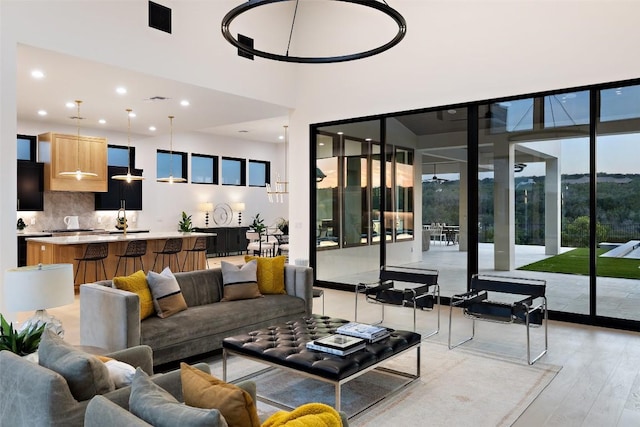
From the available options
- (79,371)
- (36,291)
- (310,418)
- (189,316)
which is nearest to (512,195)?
(189,316)

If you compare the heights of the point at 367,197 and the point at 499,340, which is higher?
the point at 367,197

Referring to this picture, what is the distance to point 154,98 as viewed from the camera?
25.0 feet

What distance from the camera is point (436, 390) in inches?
146

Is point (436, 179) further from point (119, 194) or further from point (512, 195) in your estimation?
point (119, 194)

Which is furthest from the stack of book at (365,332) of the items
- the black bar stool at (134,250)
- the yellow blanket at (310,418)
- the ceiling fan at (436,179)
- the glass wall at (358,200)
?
the black bar stool at (134,250)

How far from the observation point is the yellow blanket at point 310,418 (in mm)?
1587

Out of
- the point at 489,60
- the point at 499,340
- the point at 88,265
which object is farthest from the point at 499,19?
the point at 88,265

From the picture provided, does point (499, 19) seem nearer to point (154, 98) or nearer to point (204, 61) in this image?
point (204, 61)

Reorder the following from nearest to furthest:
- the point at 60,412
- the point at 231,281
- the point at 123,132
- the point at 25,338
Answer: the point at 60,412 < the point at 25,338 < the point at 231,281 < the point at 123,132

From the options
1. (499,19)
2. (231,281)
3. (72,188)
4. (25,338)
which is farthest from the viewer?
(72,188)

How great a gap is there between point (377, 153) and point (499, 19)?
2697 millimetres

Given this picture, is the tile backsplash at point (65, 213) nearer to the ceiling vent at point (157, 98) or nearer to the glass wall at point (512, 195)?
the ceiling vent at point (157, 98)

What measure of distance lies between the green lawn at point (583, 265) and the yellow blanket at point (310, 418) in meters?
5.28

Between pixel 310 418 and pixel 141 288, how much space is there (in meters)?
3.00
